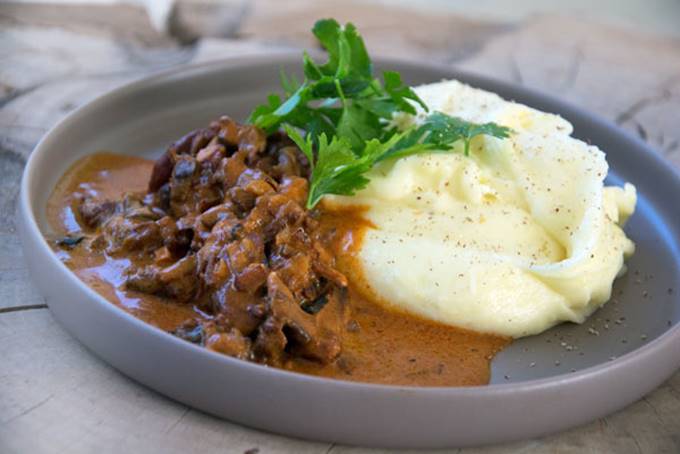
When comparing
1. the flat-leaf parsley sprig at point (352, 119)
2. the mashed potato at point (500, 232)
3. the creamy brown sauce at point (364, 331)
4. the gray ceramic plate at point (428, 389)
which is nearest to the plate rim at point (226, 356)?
the gray ceramic plate at point (428, 389)

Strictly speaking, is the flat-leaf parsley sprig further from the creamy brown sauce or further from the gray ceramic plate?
the gray ceramic plate

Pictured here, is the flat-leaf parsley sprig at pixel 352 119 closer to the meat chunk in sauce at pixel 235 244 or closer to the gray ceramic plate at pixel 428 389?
the meat chunk in sauce at pixel 235 244

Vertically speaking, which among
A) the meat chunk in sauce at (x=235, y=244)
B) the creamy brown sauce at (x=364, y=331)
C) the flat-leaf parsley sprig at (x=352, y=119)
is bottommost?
the creamy brown sauce at (x=364, y=331)

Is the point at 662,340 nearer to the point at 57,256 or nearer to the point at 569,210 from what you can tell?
the point at 569,210

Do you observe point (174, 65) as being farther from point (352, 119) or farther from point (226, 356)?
point (226, 356)

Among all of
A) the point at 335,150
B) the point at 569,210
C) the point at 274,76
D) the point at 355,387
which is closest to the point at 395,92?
the point at 335,150
